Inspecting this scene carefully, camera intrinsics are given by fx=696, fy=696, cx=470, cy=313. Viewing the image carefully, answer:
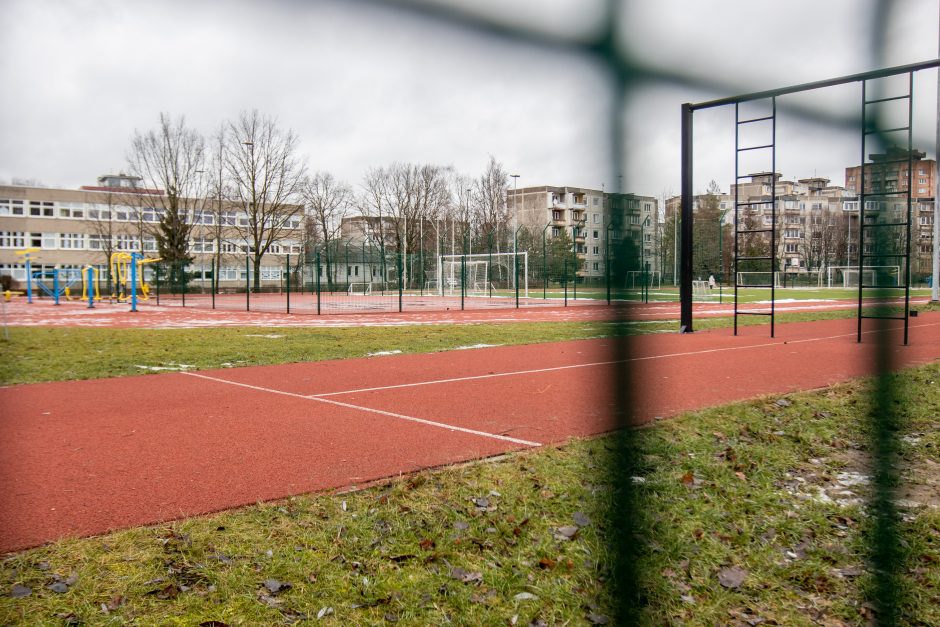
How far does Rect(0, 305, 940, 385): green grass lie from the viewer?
37.7 ft

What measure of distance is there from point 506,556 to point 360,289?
30460mm

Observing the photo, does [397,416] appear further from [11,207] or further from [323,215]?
[323,215]

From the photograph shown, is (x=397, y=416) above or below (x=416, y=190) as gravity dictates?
below

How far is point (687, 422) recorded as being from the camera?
635cm

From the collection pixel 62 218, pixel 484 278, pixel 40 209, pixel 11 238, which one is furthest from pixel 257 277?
pixel 11 238

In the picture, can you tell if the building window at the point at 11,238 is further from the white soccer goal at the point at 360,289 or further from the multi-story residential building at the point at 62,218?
the white soccer goal at the point at 360,289

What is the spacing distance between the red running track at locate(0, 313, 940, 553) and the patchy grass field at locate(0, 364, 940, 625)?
53cm

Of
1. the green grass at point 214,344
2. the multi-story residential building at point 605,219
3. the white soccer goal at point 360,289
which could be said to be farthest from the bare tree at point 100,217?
the white soccer goal at point 360,289

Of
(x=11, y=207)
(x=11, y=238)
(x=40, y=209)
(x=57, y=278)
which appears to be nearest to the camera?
(x=11, y=207)

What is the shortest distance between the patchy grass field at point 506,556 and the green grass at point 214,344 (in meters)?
3.86

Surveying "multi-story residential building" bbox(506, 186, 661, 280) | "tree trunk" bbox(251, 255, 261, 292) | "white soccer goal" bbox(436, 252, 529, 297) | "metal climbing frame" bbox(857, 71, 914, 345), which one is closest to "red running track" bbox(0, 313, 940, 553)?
"multi-story residential building" bbox(506, 186, 661, 280)

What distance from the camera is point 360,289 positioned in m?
33.4

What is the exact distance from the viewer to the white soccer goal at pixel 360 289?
1289 inches

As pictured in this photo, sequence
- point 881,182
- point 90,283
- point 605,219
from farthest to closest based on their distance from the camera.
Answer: point 90,283 → point 881,182 → point 605,219
